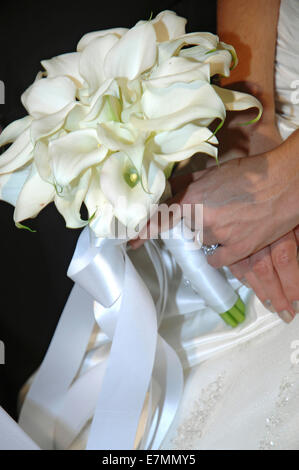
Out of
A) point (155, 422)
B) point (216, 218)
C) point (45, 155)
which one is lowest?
point (155, 422)

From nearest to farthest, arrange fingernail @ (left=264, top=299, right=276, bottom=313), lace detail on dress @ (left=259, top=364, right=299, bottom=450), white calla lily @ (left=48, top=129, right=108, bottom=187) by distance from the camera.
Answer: white calla lily @ (left=48, top=129, right=108, bottom=187) → lace detail on dress @ (left=259, top=364, right=299, bottom=450) → fingernail @ (left=264, top=299, right=276, bottom=313)

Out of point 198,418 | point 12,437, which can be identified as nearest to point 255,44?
point 198,418

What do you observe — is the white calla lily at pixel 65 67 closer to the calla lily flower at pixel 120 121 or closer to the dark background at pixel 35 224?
the calla lily flower at pixel 120 121

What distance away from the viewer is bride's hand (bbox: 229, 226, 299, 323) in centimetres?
63

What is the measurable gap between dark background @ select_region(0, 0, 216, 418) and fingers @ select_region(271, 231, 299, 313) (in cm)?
35

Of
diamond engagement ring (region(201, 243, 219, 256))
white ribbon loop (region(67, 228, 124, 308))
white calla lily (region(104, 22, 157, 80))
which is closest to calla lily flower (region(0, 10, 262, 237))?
white calla lily (region(104, 22, 157, 80))

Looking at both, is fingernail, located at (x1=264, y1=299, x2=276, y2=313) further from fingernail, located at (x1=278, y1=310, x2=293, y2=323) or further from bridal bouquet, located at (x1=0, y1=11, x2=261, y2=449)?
bridal bouquet, located at (x1=0, y1=11, x2=261, y2=449)

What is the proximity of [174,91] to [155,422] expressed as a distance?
0.45m

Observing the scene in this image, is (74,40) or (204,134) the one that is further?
(74,40)

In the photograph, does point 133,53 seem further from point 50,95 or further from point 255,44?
point 255,44

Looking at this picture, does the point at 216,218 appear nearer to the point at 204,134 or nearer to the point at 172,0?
the point at 204,134

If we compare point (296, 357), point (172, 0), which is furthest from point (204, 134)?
point (172, 0)

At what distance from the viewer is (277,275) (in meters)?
0.66

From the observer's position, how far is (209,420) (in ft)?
1.97
